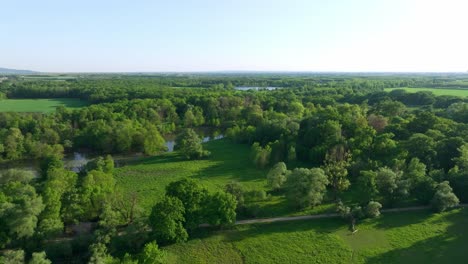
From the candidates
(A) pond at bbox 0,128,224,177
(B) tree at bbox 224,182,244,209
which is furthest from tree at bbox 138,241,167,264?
(A) pond at bbox 0,128,224,177

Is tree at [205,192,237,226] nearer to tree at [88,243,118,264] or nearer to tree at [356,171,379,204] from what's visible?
tree at [88,243,118,264]

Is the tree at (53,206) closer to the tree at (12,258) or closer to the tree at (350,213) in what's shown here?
the tree at (12,258)

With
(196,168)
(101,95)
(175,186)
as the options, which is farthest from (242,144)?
(101,95)

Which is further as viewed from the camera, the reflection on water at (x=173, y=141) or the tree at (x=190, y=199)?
the reflection on water at (x=173, y=141)

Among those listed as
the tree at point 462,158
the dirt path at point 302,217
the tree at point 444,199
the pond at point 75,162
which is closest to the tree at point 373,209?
the dirt path at point 302,217

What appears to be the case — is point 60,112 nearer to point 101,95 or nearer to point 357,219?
point 101,95

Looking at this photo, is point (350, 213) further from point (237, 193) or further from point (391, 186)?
point (237, 193)

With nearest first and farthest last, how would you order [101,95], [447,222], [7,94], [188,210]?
[188,210], [447,222], [101,95], [7,94]
